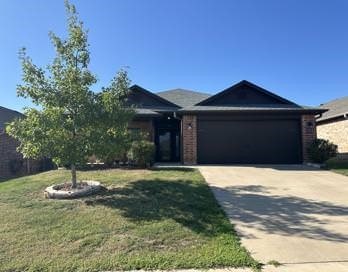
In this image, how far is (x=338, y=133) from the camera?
21.9 meters

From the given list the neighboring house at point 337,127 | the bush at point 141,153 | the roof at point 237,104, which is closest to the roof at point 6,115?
the roof at point 237,104

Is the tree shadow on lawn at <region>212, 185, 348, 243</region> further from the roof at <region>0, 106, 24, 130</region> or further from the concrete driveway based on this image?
the roof at <region>0, 106, 24, 130</region>

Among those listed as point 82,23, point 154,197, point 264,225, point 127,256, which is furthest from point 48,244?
point 82,23

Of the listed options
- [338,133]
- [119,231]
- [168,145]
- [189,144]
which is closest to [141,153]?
[189,144]

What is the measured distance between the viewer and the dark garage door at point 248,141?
56.2ft

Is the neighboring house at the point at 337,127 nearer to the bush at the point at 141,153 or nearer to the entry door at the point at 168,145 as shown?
the entry door at the point at 168,145

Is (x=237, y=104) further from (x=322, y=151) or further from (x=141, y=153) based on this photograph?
(x=141, y=153)

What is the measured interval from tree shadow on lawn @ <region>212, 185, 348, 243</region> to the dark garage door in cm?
729

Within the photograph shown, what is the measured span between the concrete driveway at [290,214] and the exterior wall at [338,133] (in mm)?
9193

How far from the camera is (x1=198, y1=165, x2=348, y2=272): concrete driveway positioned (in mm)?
5246

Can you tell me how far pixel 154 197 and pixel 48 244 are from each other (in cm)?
332

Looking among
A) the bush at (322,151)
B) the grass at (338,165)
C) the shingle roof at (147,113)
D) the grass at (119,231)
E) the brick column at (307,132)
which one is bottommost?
the grass at (119,231)

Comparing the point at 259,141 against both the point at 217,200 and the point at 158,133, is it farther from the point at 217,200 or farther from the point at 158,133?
the point at 217,200

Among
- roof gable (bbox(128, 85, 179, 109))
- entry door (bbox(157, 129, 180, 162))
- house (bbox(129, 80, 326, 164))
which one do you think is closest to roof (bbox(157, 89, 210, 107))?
roof gable (bbox(128, 85, 179, 109))
